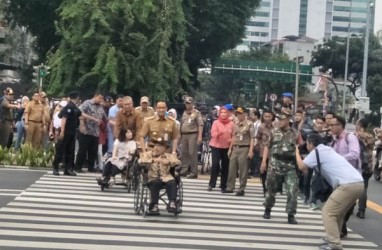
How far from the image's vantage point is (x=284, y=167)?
13.9 m

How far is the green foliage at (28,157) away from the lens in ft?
69.5

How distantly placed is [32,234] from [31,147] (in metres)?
10.2

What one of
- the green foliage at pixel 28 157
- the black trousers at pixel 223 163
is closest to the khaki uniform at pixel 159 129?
the black trousers at pixel 223 163

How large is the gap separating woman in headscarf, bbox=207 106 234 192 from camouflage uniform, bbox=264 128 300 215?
14.1ft

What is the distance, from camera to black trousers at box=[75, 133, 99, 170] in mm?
20453

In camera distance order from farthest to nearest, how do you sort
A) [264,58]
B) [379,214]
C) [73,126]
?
[264,58], [73,126], [379,214]

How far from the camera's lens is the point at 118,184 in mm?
17438

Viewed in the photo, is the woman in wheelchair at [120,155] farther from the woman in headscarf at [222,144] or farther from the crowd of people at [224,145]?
the woman in headscarf at [222,144]

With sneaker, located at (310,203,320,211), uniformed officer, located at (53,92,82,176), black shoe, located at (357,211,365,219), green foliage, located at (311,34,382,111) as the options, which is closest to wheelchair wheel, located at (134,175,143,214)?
sneaker, located at (310,203,320,211)

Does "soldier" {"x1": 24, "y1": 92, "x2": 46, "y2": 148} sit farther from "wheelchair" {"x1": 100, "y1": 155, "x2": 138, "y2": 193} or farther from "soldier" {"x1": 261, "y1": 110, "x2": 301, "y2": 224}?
"soldier" {"x1": 261, "y1": 110, "x2": 301, "y2": 224}

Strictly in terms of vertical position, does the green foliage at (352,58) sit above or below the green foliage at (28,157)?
above

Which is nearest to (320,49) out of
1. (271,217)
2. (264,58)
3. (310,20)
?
(264,58)

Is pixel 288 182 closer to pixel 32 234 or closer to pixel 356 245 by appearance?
pixel 356 245

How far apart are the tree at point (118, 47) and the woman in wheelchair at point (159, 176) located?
14.6 metres
